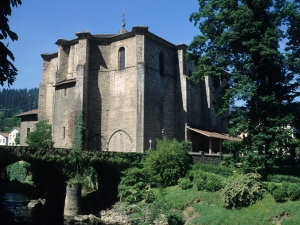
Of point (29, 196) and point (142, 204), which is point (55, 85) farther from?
point (142, 204)

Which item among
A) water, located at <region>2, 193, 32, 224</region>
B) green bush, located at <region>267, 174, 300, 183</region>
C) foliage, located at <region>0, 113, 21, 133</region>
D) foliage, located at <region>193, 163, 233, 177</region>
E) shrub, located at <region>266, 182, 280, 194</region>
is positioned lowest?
water, located at <region>2, 193, 32, 224</region>

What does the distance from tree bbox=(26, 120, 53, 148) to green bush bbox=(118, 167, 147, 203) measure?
1193cm

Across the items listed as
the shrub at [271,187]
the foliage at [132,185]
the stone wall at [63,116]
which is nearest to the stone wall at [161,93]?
the foliage at [132,185]

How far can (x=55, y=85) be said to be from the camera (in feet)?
128

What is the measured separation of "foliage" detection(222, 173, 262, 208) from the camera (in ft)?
66.5

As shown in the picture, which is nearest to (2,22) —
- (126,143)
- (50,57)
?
(126,143)

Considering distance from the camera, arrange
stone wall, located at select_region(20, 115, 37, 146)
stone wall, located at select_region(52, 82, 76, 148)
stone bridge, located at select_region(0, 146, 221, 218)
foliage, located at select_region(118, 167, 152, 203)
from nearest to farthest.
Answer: stone bridge, located at select_region(0, 146, 221, 218) → foliage, located at select_region(118, 167, 152, 203) → stone wall, located at select_region(52, 82, 76, 148) → stone wall, located at select_region(20, 115, 37, 146)

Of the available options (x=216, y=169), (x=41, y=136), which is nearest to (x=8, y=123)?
(x=41, y=136)

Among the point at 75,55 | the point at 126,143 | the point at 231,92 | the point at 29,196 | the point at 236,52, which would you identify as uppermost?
the point at 75,55

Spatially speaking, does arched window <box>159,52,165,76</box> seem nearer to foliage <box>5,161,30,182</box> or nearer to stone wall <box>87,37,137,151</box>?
stone wall <box>87,37,137,151</box>

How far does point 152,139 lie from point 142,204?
39.9ft

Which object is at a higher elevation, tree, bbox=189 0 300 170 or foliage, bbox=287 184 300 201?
tree, bbox=189 0 300 170

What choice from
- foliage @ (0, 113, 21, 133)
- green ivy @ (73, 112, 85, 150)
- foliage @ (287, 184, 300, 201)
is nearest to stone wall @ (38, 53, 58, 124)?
A: green ivy @ (73, 112, 85, 150)

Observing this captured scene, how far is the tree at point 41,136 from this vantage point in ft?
121
